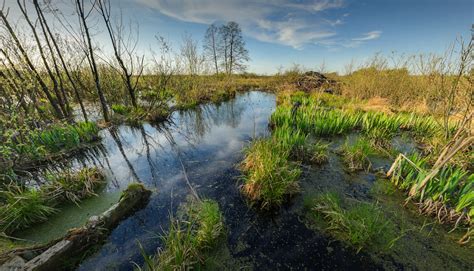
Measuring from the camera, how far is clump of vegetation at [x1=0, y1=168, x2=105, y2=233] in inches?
104

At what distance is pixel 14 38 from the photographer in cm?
507

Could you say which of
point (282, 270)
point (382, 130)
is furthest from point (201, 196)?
point (382, 130)

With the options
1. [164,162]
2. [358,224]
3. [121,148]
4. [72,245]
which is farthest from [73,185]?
[358,224]

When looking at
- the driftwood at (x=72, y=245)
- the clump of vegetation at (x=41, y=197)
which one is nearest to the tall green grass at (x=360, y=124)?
the driftwood at (x=72, y=245)

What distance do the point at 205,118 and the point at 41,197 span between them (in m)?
6.61

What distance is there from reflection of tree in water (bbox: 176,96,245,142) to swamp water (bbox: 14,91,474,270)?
1.68 m

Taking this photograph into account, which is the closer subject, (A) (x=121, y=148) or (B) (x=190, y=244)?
(B) (x=190, y=244)

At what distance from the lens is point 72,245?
2.31 metres

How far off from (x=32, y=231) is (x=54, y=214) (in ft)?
1.07

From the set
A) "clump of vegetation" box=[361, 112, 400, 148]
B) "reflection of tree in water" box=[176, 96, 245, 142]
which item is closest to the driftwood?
"reflection of tree in water" box=[176, 96, 245, 142]

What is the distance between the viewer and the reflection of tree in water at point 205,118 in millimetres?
7379

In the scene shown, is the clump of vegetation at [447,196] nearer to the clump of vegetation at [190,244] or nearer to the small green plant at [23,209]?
the clump of vegetation at [190,244]

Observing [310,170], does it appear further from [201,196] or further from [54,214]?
[54,214]

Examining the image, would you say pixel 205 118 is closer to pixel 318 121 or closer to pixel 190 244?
pixel 318 121
